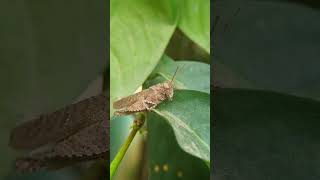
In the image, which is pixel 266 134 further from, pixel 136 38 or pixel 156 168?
pixel 136 38

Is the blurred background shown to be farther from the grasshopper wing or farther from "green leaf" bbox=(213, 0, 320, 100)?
"green leaf" bbox=(213, 0, 320, 100)

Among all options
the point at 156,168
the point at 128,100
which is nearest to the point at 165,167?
the point at 156,168

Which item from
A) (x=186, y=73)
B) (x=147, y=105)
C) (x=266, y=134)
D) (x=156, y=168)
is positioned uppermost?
(x=186, y=73)

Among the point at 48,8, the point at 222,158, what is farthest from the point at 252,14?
the point at 48,8

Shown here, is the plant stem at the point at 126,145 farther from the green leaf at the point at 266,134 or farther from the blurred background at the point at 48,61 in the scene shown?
the green leaf at the point at 266,134

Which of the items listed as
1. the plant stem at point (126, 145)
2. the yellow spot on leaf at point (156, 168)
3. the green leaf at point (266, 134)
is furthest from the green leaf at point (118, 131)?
the green leaf at point (266, 134)

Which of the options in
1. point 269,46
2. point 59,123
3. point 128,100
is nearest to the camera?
point 59,123
